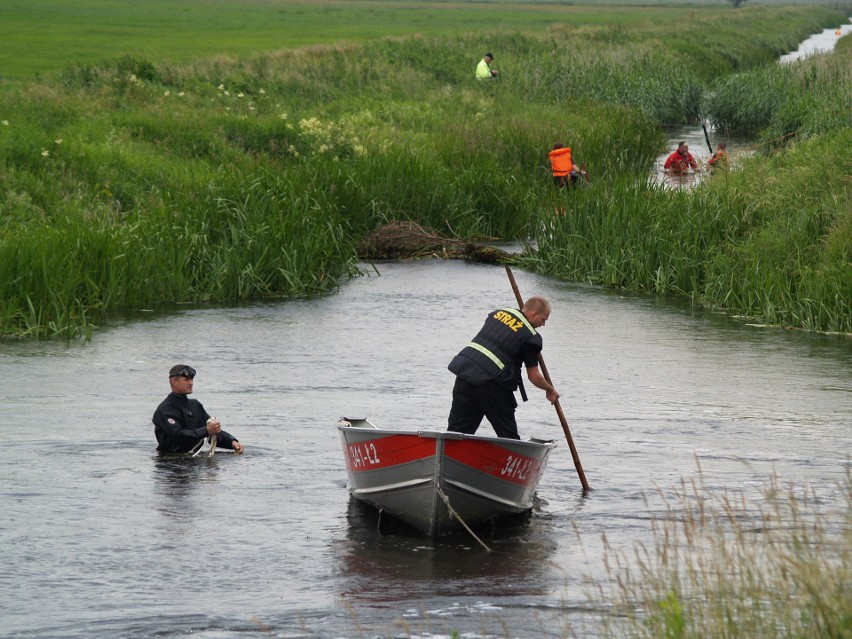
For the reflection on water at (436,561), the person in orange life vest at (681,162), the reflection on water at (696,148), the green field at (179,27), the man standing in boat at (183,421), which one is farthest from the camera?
the green field at (179,27)

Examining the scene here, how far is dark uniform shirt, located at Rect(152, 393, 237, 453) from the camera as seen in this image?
1465 cm

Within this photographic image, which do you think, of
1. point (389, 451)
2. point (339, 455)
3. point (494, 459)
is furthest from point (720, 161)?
point (389, 451)

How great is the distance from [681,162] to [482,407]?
21.6m

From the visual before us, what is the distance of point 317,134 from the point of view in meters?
34.2

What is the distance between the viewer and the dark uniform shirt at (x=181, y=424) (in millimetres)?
14648

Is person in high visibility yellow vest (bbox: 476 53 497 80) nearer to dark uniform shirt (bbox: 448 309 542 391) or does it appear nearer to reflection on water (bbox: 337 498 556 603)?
dark uniform shirt (bbox: 448 309 542 391)

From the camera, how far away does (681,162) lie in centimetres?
3347

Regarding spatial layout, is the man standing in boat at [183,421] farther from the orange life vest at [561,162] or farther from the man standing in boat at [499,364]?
the orange life vest at [561,162]

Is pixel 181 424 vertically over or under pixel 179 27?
over

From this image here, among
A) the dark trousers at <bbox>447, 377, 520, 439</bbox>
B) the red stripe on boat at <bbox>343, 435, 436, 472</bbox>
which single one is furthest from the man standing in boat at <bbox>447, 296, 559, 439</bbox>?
the red stripe on boat at <bbox>343, 435, 436, 472</bbox>

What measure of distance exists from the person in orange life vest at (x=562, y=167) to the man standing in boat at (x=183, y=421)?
1893 centimetres

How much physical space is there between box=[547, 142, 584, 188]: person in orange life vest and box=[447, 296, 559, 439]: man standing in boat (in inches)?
780

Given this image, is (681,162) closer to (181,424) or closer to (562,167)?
(562,167)

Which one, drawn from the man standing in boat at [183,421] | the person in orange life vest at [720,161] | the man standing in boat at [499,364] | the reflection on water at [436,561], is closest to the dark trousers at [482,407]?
the man standing in boat at [499,364]
